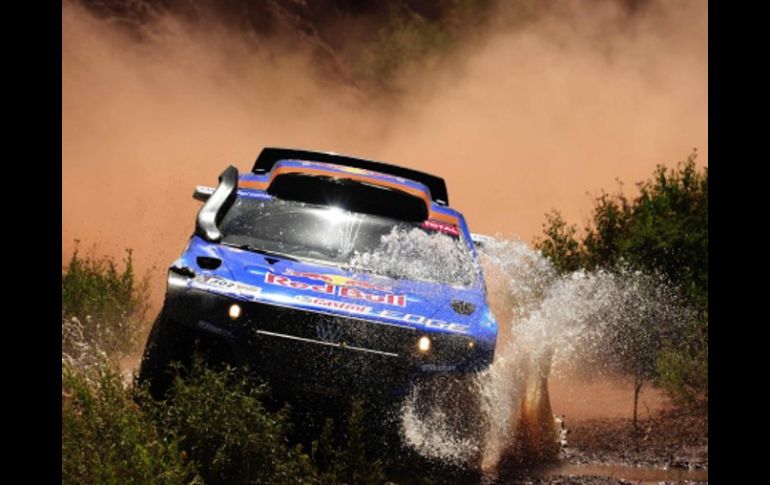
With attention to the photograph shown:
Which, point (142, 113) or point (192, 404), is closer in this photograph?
point (192, 404)

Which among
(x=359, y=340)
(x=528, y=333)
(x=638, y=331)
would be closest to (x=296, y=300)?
(x=359, y=340)

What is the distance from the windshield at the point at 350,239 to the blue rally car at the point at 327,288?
1cm

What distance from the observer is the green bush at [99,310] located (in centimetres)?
1183

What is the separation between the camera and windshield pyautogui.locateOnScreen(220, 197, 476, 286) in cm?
680

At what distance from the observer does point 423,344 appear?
5887mm

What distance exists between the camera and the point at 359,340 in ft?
19.0

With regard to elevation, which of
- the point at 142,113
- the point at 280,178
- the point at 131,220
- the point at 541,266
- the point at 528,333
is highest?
the point at 142,113

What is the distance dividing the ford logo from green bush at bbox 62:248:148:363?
6.01m

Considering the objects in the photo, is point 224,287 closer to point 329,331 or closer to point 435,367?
point 329,331

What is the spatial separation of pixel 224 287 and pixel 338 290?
0.68m

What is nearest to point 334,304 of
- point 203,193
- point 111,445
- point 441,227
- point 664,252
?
point 111,445

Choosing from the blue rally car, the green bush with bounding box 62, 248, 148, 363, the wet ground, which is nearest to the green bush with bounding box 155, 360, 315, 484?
the blue rally car
